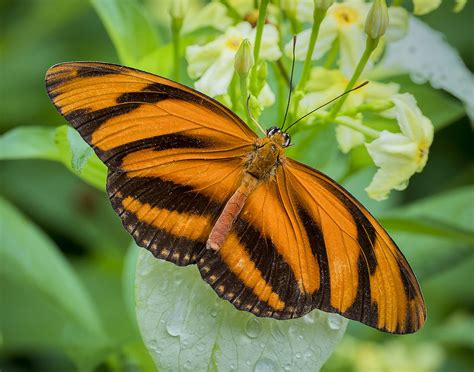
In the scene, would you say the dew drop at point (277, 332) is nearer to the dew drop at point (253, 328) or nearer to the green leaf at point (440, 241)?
the dew drop at point (253, 328)

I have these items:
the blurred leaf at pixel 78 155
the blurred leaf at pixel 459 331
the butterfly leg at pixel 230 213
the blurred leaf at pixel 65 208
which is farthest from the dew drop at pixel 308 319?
the blurred leaf at pixel 65 208

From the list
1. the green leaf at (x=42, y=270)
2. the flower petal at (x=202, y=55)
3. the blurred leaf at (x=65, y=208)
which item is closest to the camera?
the flower petal at (x=202, y=55)

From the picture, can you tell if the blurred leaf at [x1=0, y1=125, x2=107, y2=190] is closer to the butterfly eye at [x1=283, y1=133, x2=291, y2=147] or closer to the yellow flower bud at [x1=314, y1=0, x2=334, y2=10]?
the butterfly eye at [x1=283, y1=133, x2=291, y2=147]

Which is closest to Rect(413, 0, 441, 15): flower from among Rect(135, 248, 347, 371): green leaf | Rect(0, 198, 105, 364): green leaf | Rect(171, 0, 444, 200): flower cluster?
Rect(171, 0, 444, 200): flower cluster

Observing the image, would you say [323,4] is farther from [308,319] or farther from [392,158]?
[308,319]

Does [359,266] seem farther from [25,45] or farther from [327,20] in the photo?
[25,45]

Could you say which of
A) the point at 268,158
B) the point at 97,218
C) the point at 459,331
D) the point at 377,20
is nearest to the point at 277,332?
the point at 268,158
